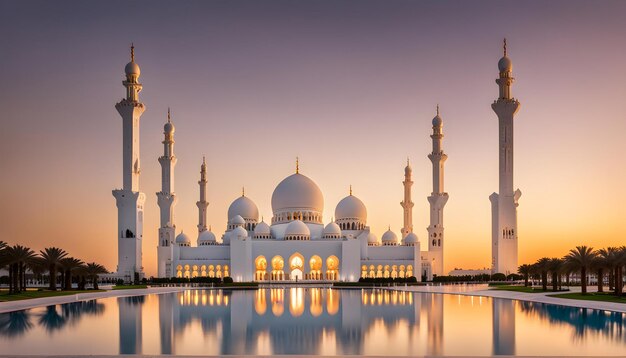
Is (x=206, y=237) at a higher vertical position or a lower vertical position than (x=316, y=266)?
higher

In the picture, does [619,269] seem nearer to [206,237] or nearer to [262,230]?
[262,230]

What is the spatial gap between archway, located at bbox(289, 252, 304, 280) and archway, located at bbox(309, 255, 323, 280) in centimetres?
90

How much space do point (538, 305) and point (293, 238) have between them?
3564 cm

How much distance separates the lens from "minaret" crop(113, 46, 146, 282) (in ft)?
176

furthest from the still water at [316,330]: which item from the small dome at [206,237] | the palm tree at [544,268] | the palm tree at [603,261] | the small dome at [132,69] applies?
the small dome at [206,237]

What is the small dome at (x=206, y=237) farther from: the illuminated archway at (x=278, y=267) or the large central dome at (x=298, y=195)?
the illuminated archway at (x=278, y=267)

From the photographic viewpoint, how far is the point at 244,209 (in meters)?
67.6

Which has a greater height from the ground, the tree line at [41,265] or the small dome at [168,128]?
the small dome at [168,128]

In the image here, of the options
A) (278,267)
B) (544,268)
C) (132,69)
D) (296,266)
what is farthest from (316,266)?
(544,268)

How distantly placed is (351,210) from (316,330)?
49278 millimetres

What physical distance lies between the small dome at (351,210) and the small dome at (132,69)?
77.3 ft

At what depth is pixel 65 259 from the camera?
38.6 m

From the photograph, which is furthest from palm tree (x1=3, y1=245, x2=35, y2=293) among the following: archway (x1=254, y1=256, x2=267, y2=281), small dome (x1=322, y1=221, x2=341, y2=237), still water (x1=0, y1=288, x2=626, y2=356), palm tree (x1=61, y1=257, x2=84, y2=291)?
small dome (x1=322, y1=221, x2=341, y2=237)

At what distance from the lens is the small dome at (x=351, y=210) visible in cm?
6500
